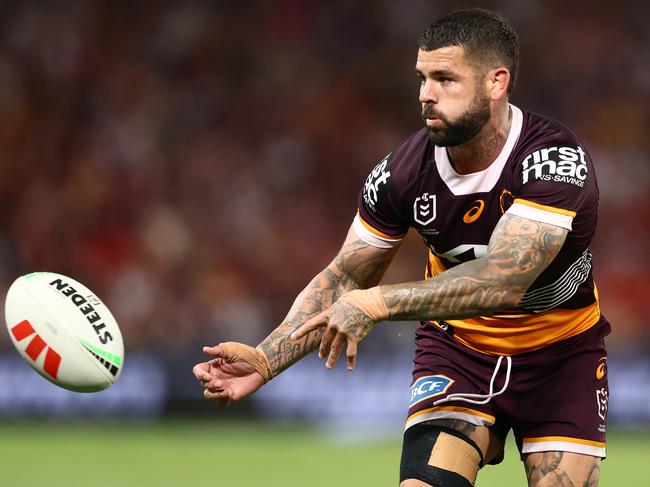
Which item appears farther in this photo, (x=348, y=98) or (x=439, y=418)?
(x=348, y=98)

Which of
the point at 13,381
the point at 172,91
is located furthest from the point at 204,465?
the point at 172,91

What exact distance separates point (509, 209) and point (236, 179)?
9.77 meters

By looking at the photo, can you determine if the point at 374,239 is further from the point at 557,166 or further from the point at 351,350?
the point at 351,350

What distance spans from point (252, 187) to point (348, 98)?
178 cm

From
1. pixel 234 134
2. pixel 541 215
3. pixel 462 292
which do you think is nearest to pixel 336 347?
pixel 462 292

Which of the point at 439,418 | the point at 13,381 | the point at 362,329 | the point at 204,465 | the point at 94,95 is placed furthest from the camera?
the point at 94,95

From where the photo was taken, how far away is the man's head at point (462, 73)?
15.1ft

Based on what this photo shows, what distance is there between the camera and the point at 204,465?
9.41 m

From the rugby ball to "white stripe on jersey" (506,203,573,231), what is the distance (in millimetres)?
1930

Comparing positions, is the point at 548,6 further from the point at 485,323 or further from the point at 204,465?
the point at 485,323

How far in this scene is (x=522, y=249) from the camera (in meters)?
4.38

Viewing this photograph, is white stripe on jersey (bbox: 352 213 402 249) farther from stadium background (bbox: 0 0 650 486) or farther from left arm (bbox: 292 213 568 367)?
stadium background (bbox: 0 0 650 486)

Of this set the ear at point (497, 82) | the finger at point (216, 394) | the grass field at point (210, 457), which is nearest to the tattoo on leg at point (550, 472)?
the finger at point (216, 394)

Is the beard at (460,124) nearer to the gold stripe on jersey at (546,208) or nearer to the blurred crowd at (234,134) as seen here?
the gold stripe on jersey at (546,208)
